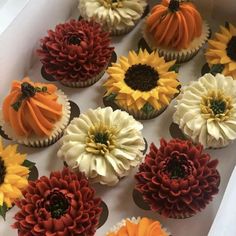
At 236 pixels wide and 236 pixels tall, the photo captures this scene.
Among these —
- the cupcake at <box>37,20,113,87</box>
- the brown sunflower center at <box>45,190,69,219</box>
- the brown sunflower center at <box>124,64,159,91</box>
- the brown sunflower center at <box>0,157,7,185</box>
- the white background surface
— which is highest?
the cupcake at <box>37,20,113,87</box>

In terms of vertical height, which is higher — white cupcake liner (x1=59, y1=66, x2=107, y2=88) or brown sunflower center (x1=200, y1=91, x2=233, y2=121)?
white cupcake liner (x1=59, y1=66, x2=107, y2=88)

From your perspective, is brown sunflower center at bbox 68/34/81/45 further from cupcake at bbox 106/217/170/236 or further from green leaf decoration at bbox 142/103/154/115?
cupcake at bbox 106/217/170/236

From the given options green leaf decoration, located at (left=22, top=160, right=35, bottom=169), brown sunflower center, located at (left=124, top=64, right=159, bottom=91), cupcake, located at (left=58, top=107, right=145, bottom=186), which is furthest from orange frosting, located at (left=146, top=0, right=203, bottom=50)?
green leaf decoration, located at (left=22, top=160, right=35, bottom=169)

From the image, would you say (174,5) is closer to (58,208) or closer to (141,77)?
(141,77)

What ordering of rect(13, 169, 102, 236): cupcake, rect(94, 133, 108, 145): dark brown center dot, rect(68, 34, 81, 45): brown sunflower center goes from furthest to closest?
rect(68, 34, 81, 45): brown sunflower center < rect(94, 133, 108, 145): dark brown center dot < rect(13, 169, 102, 236): cupcake

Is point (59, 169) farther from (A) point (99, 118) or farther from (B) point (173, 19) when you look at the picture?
(B) point (173, 19)

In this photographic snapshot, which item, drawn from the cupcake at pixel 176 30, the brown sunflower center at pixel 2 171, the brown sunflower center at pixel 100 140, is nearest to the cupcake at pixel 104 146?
the brown sunflower center at pixel 100 140
